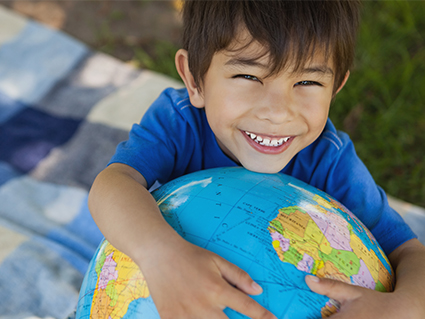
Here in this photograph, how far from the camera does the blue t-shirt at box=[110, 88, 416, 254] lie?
5.80 ft

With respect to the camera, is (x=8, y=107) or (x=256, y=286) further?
(x=8, y=107)

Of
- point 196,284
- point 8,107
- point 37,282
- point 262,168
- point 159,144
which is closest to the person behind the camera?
point 196,284

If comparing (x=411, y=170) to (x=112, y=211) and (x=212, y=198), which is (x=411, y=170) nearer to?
(x=212, y=198)

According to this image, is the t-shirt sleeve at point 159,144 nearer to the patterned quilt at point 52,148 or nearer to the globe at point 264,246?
the globe at point 264,246

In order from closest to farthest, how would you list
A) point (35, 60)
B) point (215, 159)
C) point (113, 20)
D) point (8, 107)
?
point (215, 159) → point (8, 107) → point (35, 60) → point (113, 20)

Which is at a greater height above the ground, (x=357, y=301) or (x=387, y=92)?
(x=387, y=92)

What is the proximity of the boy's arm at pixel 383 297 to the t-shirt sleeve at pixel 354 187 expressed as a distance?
0.26 metres

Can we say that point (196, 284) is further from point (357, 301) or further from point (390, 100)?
point (390, 100)

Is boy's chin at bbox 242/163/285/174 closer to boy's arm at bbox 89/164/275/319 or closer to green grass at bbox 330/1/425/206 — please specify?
boy's arm at bbox 89/164/275/319

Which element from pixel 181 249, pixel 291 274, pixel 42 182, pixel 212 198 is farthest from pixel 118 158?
pixel 42 182

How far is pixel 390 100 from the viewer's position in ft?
11.9

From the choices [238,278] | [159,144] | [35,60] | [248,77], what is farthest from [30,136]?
[238,278]

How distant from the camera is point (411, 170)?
3254mm

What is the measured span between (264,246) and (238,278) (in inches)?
5.7
